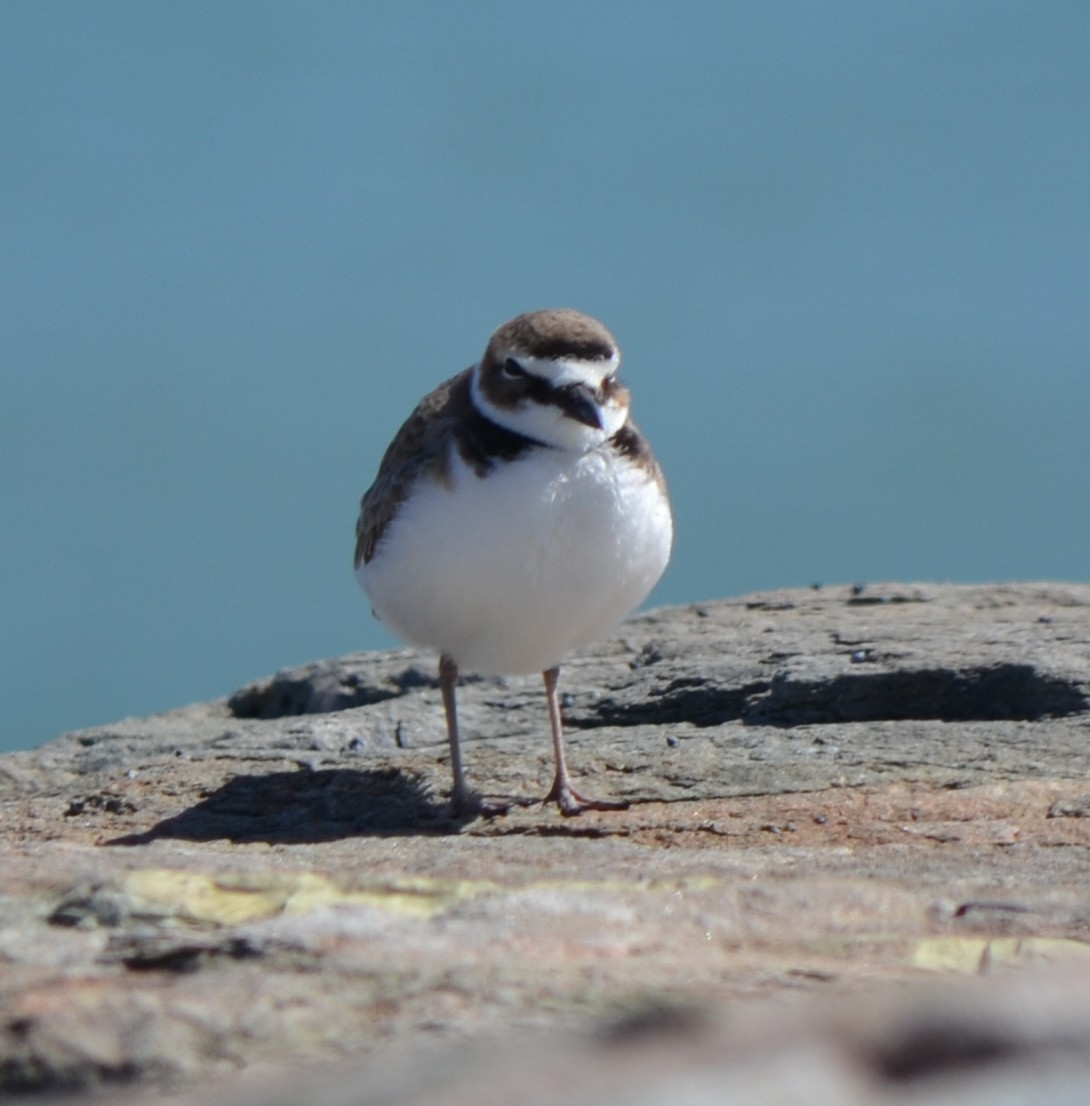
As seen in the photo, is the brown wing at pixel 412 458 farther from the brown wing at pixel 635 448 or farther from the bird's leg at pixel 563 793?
the bird's leg at pixel 563 793

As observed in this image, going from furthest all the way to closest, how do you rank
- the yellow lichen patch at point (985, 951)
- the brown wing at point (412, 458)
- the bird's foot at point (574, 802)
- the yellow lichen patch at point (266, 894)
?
the brown wing at point (412, 458) → the bird's foot at point (574, 802) → the yellow lichen patch at point (266, 894) → the yellow lichen patch at point (985, 951)

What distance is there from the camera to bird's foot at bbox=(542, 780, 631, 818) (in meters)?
5.91

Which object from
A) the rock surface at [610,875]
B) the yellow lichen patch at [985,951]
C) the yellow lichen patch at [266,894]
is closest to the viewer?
the rock surface at [610,875]

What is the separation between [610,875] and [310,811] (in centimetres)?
239

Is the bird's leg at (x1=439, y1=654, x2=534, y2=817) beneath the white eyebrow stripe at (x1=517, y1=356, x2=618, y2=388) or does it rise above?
beneath

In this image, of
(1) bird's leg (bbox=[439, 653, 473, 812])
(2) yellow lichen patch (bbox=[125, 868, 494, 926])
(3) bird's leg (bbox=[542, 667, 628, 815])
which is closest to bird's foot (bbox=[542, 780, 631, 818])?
(3) bird's leg (bbox=[542, 667, 628, 815])

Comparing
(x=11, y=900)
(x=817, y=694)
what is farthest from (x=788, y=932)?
(x=817, y=694)

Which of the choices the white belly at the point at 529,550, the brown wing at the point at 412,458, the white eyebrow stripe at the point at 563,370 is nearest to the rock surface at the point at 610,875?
the white belly at the point at 529,550

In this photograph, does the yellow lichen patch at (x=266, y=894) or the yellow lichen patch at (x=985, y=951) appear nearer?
the yellow lichen patch at (x=985, y=951)

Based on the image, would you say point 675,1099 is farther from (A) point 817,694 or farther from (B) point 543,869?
(A) point 817,694

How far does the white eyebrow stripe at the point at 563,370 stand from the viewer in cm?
576

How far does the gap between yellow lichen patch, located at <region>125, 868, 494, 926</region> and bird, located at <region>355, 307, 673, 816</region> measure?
2.19 meters

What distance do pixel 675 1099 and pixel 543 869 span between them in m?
2.50

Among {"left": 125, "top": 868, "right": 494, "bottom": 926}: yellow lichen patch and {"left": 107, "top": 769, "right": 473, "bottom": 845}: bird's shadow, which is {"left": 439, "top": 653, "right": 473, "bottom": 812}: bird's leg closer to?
{"left": 107, "top": 769, "right": 473, "bottom": 845}: bird's shadow
